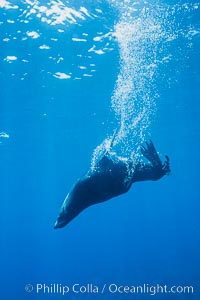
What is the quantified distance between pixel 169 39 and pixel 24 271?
90488mm

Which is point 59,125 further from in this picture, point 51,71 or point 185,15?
point 185,15

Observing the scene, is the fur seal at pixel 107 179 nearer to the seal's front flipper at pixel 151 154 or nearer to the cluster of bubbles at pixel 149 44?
the seal's front flipper at pixel 151 154

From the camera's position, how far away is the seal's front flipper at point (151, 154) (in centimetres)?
680

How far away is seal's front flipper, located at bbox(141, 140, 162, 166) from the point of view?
6.80 m

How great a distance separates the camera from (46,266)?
115 meters

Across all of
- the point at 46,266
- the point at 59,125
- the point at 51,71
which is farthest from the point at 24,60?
the point at 46,266

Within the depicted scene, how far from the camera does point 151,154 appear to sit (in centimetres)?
685

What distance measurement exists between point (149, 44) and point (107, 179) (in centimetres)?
1275

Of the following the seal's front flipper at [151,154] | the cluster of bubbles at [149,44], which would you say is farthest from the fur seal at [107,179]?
the cluster of bubbles at [149,44]

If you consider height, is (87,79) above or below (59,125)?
below

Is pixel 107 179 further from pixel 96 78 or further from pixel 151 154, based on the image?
pixel 96 78

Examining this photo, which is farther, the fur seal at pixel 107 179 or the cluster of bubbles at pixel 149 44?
the cluster of bubbles at pixel 149 44

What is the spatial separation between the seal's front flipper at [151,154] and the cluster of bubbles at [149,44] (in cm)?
312

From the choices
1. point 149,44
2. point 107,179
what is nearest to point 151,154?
point 107,179
